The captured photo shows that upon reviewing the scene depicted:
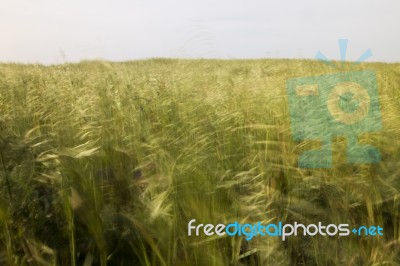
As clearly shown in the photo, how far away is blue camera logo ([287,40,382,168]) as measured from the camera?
153cm

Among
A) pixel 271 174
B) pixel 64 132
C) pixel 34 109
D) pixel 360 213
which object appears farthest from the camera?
pixel 34 109

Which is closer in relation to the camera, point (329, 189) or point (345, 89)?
point (329, 189)

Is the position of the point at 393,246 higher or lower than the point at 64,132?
lower

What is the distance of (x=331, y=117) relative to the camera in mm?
1953

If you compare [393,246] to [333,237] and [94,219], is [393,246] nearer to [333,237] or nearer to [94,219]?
[333,237]

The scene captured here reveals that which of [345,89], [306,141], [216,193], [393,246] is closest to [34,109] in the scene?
[216,193]

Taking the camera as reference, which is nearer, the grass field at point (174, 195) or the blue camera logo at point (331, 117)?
the grass field at point (174, 195)

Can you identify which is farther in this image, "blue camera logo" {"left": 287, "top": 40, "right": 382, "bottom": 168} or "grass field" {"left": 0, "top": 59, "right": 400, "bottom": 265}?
"blue camera logo" {"left": 287, "top": 40, "right": 382, "bottom": 168}

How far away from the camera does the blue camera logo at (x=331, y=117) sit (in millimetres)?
1526

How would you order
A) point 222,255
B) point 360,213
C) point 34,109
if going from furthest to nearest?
point 34,109, point 360,213, point 222,255

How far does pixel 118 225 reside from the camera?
1.08 meters

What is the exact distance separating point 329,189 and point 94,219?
0.80 meters

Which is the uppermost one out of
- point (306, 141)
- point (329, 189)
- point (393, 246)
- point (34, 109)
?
point (34, 109)

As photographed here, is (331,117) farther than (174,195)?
Yes
